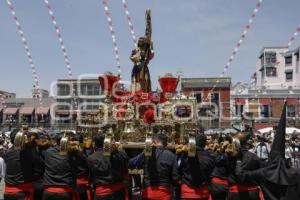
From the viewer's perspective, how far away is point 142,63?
1010 centimetres

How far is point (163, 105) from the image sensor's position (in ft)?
30.0

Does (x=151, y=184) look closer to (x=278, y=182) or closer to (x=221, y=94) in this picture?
(x=278, y=182)

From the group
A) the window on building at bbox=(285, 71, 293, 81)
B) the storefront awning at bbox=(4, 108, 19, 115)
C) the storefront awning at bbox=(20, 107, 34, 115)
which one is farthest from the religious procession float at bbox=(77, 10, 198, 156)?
the storefront awning at bbox=(4, 108, 19, 115)

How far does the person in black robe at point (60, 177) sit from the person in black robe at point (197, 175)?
1.73m

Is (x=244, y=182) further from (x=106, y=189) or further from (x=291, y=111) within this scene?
(x=291, y=111)

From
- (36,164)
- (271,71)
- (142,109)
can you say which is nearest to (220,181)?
(142,109)

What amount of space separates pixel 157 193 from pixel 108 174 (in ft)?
2.80

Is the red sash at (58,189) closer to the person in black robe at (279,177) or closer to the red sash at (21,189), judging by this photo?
the red sash at (21,189)

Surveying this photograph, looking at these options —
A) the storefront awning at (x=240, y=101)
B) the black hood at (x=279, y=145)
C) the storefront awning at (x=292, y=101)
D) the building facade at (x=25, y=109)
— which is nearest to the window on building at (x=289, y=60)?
the storefront awning at (x=292, y=101)

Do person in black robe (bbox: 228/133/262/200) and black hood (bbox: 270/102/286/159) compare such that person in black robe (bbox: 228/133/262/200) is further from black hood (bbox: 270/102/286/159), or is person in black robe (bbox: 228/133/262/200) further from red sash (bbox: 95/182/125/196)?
red sash (bbox: 95/182/125/196)

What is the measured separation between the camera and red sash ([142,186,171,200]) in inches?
236

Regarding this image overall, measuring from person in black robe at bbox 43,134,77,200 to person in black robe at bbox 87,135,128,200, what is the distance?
1.20ft

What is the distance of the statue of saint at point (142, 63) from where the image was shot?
32.9 ft

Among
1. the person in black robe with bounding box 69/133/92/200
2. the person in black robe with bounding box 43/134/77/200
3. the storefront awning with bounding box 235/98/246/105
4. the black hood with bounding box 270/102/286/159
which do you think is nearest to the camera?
the black hood with bounding box 270/102/286/159
